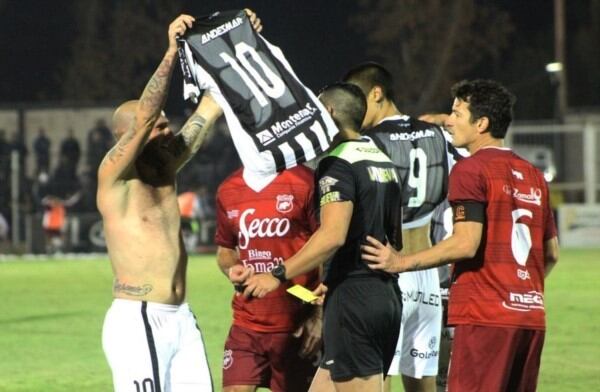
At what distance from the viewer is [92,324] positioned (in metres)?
16.2

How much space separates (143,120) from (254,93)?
61 centimetres

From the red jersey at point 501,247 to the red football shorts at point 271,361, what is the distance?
60.9 inches

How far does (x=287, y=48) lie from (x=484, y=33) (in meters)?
10.6

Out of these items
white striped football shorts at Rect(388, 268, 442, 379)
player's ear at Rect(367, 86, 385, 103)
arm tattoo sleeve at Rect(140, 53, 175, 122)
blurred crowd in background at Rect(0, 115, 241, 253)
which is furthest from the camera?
blurred crowd in background at Rect(0, 115, 241, 253)

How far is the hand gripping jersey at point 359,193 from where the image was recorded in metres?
7.10

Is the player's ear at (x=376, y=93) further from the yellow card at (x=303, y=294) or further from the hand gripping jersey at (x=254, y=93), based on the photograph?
the yellow card at (x=303, y=294)

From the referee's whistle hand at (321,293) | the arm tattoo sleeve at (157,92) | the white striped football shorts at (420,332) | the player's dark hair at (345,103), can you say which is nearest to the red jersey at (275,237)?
the referee's whistle hand at (321,293)

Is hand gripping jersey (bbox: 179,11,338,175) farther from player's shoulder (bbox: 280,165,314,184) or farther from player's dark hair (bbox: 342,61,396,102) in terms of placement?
player's dark hair (bbox: 342,61,396,102)

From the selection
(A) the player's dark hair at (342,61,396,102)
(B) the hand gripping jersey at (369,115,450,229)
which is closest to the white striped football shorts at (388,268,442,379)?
(B) the hand gripping jersey at (369,115,450,229)

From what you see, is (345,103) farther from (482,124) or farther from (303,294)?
(303,294)

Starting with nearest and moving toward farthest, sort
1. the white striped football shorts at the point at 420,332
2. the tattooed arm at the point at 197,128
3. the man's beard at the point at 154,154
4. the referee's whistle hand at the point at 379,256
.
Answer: the referee's whistle hand at the point at 379,256
the man's beard at the point at 154,154
the tattooed arm at the point at 197,128
the white striped football shorts at the point at 420,332

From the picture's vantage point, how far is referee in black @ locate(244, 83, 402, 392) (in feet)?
23.5

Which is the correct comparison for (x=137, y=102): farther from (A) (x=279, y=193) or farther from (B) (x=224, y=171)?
(B) (x=224, y=171)

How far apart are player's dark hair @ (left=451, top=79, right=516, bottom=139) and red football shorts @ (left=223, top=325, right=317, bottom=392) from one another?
2044 millimetres
